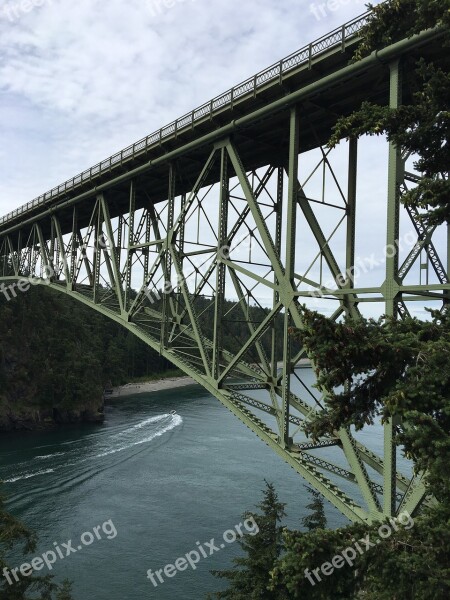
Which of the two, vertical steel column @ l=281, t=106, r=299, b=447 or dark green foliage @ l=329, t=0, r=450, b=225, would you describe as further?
vertical steel column @ l=281, t=106, r=299, b=447

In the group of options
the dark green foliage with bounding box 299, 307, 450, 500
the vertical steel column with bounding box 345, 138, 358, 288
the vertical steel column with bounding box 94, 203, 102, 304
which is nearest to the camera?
the dark green foliage with bounding box 299, 307, 450, 500

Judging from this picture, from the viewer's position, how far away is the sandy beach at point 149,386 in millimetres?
70562

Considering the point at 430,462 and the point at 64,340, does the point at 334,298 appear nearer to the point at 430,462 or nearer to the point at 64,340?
the point at 430,462

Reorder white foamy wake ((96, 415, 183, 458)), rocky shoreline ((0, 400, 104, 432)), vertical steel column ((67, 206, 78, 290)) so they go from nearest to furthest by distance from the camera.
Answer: vertical steel column ((67, 206, 78, 290)) → white foamy wake ((96, 415, 183, 458)) → rocky shoreline ((0, 400, 104, 432))

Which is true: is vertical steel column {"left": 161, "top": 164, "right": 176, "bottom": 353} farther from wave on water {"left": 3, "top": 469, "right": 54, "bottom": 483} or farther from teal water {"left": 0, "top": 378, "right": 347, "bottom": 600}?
wave on water {"left": 3, "top": 469, "right": 54, "bottom": 483}

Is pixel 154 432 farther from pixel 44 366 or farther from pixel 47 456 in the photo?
pixel 44 366

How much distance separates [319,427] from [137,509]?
879 inches

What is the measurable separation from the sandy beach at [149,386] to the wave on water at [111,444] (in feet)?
79.6

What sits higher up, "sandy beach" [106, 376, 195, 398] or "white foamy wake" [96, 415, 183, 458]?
"white foamy wake" [96, 415, 183, 458]

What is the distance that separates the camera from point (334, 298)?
33.0ft

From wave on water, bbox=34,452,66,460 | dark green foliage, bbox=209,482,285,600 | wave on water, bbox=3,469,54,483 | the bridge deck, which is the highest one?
the bridge deck

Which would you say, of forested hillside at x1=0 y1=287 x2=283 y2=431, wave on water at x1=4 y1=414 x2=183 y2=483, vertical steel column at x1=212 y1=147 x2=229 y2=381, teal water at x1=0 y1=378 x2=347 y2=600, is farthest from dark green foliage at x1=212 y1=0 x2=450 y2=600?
forested hillside at x1=0 y1=287 x2=283 y2=431

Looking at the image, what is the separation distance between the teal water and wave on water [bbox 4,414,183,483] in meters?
0.10

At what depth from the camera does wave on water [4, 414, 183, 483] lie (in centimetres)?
3161
